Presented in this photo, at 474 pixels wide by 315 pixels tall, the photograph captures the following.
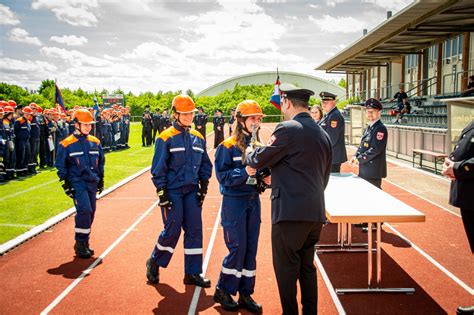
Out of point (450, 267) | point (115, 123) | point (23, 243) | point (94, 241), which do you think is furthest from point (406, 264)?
point (115, 123)

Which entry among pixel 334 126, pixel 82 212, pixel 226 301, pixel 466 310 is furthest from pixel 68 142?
pixel 466 310

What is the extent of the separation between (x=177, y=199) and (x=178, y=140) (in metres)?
0.76

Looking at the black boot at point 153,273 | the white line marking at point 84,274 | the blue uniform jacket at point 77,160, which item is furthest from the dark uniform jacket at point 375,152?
the blue uniform jacket at point 77,160

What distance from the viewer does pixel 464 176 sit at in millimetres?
4543

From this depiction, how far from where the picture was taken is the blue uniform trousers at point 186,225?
5.63 metres

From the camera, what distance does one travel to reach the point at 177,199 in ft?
18.4

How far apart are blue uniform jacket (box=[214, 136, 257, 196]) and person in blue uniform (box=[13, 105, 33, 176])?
12.3 m

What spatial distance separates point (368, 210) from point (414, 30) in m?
22.8

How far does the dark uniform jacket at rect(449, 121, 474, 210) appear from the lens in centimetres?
451

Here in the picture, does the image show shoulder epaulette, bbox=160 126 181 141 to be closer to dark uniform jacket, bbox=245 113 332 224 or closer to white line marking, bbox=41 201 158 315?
dark uniform jacket, bbox=245 113 332 224

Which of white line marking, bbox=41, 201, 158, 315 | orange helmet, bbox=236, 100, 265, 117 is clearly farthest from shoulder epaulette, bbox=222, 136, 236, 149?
white line marking, bbox=41, 201, 158, 315

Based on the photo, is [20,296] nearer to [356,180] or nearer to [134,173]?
[356,180]

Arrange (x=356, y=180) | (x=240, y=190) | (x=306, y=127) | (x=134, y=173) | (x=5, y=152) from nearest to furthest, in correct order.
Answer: (x=306, y=127), (x=240, y=190), (x=356, y=180), (x=5, y=152), (x=134, y=173)

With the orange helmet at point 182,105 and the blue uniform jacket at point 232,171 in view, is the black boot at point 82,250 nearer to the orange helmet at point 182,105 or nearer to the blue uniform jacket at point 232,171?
the orange helmet at point 182,105
